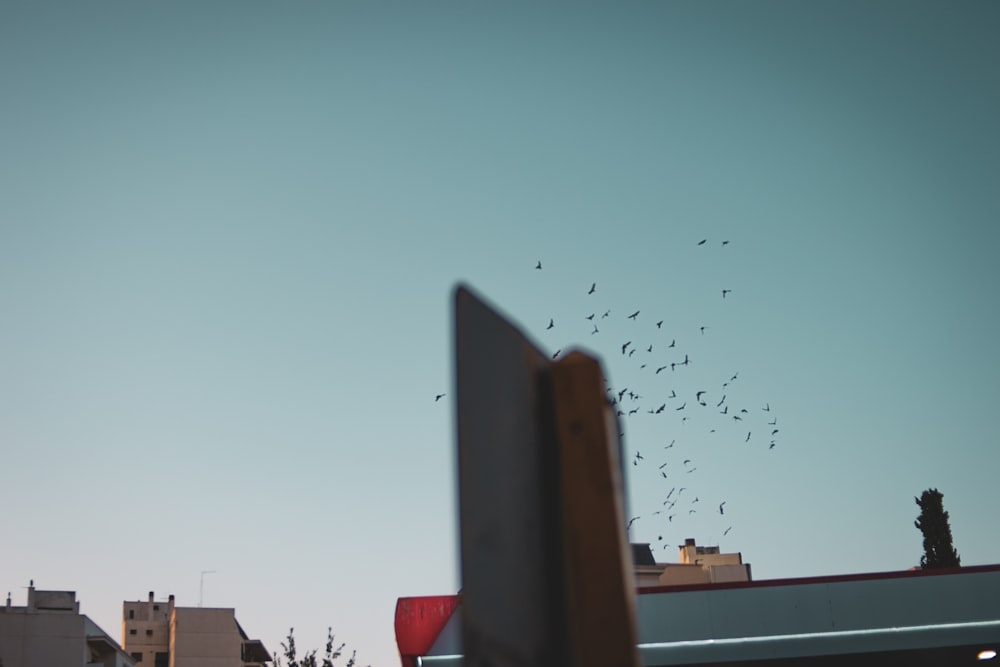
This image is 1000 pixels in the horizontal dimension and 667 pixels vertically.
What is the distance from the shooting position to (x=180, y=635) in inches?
3632

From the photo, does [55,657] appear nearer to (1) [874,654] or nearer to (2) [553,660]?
(1) [874,654]

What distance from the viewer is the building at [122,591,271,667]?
9194 cm

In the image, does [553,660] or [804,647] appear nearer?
[553,660]

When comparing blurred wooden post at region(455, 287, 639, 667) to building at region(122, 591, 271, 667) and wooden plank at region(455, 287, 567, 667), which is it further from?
building at region(122, 591, 271, 667)

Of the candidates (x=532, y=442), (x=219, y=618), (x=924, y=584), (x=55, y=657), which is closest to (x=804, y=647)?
(x=924, y=584)

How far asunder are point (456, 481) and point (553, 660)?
39 centimetres

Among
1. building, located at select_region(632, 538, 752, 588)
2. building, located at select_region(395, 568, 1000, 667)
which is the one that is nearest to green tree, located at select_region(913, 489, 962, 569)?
building, located at select_region(632, 538, 752, 588)

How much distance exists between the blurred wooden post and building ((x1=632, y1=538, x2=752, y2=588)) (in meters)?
43.9

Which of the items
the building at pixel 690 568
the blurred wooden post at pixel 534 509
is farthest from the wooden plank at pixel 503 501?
the building at pixel 690 568

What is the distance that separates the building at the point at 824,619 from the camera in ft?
56.2

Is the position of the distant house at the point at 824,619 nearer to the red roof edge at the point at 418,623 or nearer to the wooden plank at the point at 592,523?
the red roof edge at the point at 418,623

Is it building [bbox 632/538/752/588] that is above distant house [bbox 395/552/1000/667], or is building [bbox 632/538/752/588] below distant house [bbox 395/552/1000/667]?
above

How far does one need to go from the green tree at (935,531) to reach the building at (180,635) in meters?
61.0

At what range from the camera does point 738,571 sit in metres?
64.8
